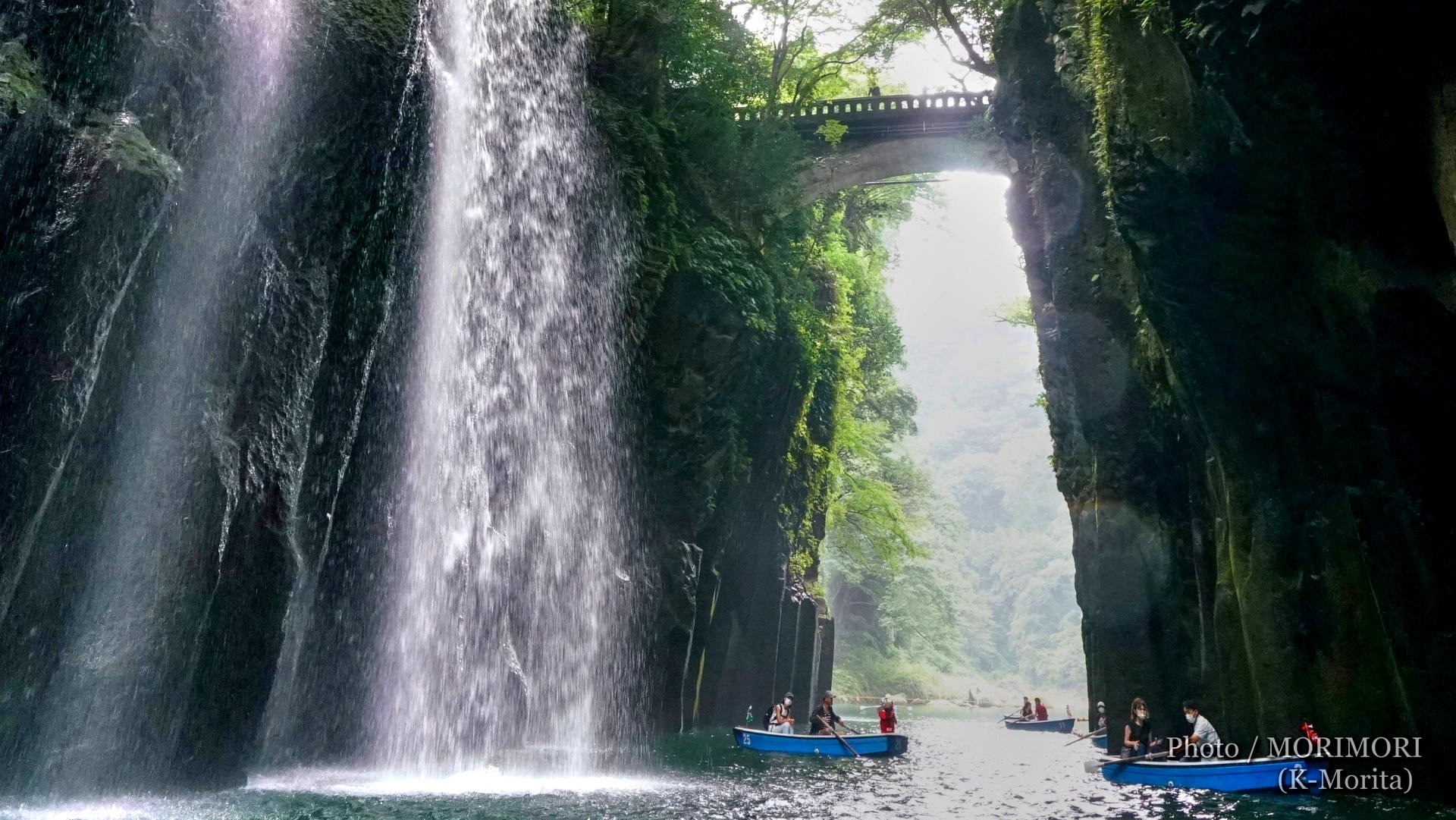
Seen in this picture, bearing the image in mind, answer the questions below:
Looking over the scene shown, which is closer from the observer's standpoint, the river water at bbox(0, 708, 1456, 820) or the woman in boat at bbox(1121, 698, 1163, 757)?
the river water at bbox(0, 708, 1456, 820)

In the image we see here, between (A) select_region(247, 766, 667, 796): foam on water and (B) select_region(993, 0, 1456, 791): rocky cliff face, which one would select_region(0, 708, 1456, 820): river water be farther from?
(B) select_region(993, 0, 1456, 791): rocky cliff face

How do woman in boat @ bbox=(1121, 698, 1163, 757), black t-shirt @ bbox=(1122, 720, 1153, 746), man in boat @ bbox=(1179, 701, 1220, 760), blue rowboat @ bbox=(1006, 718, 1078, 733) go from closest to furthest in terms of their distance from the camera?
man in boat @ bbox=(1179, 701, 1220, 760)
woman in boat @ bbox=(1121, 698, 1163, 757)
black t-shirt @ bbox=(1122, 720, 1153, 746)
blue rowboat @ bbox=(1006, 718, 1078, 733)

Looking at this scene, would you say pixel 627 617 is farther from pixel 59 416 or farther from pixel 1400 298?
pixel 1400 298

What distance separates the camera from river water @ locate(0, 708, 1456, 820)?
10.1m

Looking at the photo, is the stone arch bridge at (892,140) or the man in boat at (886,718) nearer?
the man in boat at (886,718)

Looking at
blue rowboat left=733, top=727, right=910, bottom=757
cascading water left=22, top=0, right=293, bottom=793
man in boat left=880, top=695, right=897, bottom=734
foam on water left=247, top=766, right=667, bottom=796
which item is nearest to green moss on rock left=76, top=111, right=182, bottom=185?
cascading water left=22, top=0, right=293, bottom=793

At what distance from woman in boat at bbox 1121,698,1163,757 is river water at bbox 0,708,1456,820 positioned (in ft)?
2.50

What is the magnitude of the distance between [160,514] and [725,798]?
6.95 metres

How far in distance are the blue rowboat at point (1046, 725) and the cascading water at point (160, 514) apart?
97.9 ft

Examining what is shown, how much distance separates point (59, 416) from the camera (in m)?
9.06

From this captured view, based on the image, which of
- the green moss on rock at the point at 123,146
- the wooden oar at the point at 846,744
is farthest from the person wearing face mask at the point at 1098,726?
the green moss on rock at the point at 123,146

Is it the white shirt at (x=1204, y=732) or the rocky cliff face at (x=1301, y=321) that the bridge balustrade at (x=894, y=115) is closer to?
the rocky cliff face at (x=1301, y=321)

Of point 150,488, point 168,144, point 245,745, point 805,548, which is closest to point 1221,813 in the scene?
point 245,745

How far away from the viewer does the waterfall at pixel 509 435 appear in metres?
15.8
